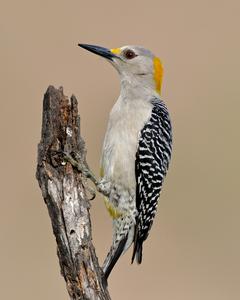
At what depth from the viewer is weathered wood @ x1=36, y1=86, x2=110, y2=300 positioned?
653 centimetres

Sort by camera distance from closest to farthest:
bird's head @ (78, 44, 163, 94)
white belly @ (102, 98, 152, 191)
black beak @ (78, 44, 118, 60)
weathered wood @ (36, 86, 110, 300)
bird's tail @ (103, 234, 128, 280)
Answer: weathered wood @ (36, 86, 110, 300) → bird's tail @ (103, 234, 128, 280) → white belly @ (102, 98, 152, 191) → black beak @ (78, 44, 118, 60) → bird's head @ (78, 44, 163, 94)

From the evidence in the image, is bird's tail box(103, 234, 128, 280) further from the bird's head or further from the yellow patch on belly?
the bird's head

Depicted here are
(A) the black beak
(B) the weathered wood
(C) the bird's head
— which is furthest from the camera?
(C) the bird's head

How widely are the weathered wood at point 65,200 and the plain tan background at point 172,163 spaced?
448 centimetres

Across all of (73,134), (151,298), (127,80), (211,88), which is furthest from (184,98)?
(73,134)

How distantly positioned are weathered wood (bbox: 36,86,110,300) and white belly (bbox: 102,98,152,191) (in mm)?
1509

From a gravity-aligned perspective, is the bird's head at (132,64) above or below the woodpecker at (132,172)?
above

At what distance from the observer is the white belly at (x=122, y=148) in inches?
320

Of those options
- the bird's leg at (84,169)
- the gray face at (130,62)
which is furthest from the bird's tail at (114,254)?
the gray face at (130,62)

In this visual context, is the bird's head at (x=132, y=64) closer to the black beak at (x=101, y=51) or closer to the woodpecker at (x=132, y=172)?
the black beak at (x=101, y=51)

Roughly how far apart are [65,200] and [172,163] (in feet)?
22.7

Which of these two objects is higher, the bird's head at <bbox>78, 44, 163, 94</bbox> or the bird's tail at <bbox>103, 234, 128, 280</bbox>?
the bird's head at <bbox>78, 44, 163, 94</bbox>

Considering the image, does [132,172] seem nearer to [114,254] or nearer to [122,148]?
[122,148]

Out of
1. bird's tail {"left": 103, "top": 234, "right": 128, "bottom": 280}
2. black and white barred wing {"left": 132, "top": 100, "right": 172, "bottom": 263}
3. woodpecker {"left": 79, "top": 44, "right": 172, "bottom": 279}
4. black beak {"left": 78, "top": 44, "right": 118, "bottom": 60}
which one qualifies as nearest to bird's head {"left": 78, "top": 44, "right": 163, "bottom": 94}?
black beak {"left": 78, "top": 44, "right": 118, "bottom": 60}
